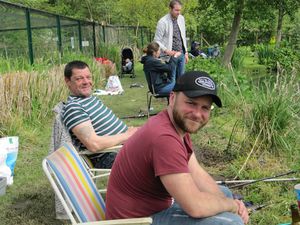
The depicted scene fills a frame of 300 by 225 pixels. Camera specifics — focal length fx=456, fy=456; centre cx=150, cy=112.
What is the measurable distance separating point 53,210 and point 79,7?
77.0 feet

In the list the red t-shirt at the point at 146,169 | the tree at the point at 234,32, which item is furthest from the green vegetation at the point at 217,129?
the tree at the point at 234,32

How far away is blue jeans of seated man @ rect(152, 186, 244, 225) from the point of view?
2223 millimetres

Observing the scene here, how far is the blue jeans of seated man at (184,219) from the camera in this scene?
2223mm

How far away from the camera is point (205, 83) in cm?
228

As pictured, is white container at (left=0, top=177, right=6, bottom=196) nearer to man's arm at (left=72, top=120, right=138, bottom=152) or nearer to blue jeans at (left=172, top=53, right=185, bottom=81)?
man's arm at (left=72, top=120, right=138, bottom=152)

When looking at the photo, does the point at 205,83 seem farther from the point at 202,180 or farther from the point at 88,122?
the point at 88,122

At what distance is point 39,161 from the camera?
5477mm

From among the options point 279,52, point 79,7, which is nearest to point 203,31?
point 79,7

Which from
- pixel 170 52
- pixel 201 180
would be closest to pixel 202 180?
pixel 201 180

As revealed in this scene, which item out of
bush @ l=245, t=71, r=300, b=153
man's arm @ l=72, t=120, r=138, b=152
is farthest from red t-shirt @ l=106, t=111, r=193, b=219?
bush @ l=245, t=71, r=300, b=153

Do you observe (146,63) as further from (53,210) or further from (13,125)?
(53,210)

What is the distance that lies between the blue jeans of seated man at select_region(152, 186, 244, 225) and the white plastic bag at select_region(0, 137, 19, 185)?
258cm

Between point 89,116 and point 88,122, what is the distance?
0.12 meters

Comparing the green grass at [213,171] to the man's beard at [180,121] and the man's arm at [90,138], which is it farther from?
the man's beard at [180,121]
